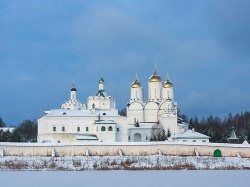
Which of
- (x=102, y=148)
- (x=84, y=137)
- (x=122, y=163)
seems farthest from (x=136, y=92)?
(x=122, y=163)

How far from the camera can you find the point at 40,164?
96.6 feet

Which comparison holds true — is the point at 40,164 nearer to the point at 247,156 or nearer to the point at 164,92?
the point at 247,156

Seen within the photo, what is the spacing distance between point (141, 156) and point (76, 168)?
18.4 ft

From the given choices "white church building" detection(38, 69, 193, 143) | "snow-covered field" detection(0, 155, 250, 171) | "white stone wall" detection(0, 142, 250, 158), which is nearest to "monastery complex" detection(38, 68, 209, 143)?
"white church building" detection(38, 69, 193, 143)

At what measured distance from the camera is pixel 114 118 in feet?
162

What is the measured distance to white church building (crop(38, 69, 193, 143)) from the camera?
1908 inches

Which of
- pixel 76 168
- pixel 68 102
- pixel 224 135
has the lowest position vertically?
pixel 76 168

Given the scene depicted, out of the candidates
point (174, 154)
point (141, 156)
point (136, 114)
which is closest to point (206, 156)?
point (174, 154)

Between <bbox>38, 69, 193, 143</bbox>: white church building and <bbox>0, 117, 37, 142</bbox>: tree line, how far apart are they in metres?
2.18

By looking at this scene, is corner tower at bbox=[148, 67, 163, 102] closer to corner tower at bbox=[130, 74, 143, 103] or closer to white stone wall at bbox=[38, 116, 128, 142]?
corner tower at bbox=[130, 74, 143, 103]

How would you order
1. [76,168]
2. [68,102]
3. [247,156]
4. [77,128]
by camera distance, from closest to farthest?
[76,168]
[247,156]
[77,128]
[68,102]

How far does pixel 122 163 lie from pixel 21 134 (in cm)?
2902

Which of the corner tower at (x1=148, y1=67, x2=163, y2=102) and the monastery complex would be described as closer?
the monastery complex

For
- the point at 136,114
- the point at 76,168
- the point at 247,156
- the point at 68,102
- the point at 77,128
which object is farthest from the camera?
the point at 68,102
